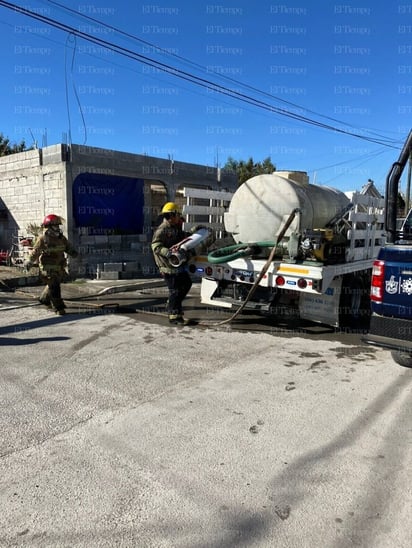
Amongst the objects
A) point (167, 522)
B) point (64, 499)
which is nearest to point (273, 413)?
point (167, 522)

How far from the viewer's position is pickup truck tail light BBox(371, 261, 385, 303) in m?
4.62

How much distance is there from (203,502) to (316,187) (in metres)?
5.82

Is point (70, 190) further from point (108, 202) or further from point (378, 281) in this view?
point (378, 281)

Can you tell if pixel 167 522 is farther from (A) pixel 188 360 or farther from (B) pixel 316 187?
(B) pixel 316 187

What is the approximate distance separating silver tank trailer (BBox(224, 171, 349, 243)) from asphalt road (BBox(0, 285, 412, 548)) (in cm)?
187

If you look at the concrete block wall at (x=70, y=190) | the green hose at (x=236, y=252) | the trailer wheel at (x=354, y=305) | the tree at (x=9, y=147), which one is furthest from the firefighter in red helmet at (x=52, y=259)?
the tree at (x=9, y=147)

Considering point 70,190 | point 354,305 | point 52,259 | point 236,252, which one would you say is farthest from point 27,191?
point 354,305

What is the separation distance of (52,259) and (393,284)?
5.98 metres

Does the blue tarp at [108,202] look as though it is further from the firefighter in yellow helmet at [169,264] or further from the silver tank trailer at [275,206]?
the silver tank trailer at [275,206]

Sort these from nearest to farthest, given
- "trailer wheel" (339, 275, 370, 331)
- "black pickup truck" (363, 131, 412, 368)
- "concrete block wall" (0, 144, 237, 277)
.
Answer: "black pickup truck" (363, 131, 412, 368)
"trailer wheel" (339, 275, 370, 331)
"concrete block wall" (0, 144, 237, 277)

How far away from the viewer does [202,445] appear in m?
3.38

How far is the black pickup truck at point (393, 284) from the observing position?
Result: 4.45 meters

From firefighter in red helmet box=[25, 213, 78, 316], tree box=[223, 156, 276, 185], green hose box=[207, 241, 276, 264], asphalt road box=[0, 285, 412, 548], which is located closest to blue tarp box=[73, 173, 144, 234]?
firefighter in red helmet box=[25, 213, 78, 316]

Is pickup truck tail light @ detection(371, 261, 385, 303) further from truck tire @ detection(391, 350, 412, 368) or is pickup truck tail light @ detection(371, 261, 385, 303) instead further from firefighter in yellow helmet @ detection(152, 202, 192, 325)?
firefighter in yellow helmet @ detection(152, 202, 192, 325)
